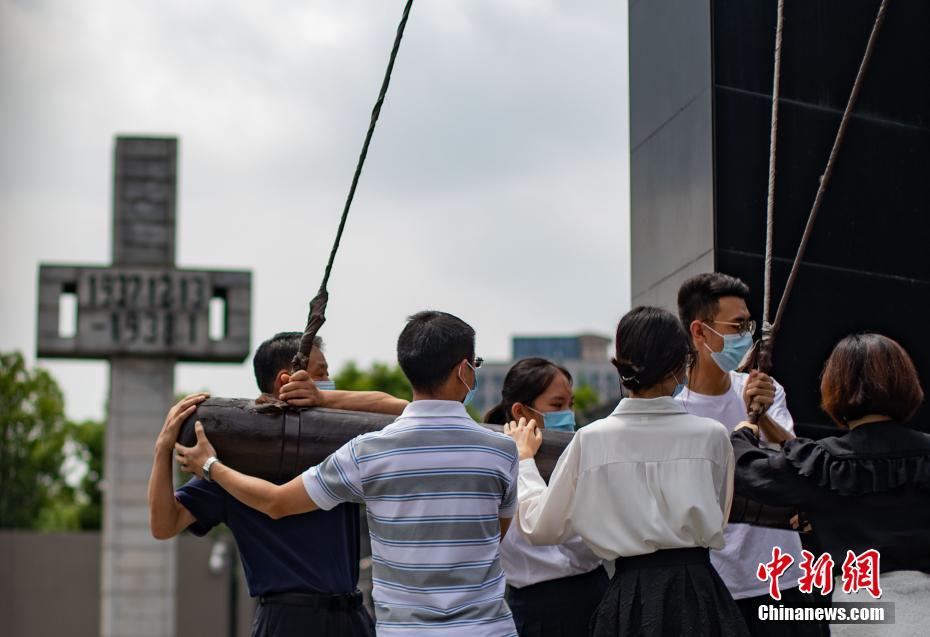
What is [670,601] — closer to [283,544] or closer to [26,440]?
[283,544]

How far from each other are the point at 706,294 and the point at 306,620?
5.17 ft

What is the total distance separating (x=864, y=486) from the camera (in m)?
3.32

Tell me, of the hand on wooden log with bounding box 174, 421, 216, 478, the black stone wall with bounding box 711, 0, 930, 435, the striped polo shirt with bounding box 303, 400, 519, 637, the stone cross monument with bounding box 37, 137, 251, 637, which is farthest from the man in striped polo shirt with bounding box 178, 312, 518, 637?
the stone cross monument with bounding box 37, 137, 251, 637

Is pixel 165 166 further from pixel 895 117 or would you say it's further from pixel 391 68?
pixel 391 68

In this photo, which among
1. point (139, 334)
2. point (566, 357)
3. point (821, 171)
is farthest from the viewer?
point (566, 357)

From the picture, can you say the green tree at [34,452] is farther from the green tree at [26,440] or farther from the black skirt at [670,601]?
the black skirt at [670,601]

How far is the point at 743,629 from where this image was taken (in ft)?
10.5

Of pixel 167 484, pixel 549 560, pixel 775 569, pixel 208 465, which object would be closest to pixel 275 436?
pixel 208 465

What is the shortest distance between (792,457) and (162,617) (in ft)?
63.3

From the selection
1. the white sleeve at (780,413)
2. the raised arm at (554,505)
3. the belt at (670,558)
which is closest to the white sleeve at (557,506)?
the raised arm at (554,505)

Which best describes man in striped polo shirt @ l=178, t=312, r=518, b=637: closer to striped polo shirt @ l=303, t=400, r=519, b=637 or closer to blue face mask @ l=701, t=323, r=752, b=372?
striped polo shirt @ l=303, t=400, r=519, b=637

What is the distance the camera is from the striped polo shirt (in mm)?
3088

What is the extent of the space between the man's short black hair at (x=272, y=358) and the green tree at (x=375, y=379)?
36846 mm

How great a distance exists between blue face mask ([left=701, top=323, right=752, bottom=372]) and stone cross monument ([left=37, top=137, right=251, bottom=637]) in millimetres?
17362
